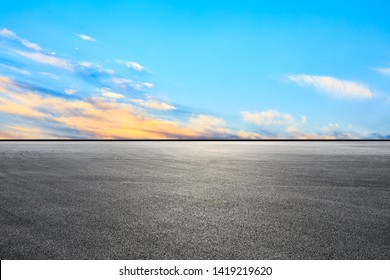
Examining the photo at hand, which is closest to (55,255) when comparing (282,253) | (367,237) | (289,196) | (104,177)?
(282,253)

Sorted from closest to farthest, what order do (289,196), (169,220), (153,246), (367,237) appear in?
(153,246)
(367,237)
(169,220)
(289,196)

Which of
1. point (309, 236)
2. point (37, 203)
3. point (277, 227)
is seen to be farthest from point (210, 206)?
point (37, 203)

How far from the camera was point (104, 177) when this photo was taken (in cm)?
1079

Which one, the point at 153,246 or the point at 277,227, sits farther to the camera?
the point at 277,227

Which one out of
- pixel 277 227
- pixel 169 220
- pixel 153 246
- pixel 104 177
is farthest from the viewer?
pixel 104 177

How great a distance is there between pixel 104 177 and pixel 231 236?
680 centimetres

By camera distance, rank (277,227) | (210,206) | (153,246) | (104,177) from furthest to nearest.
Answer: (104,177), (210,206), (277,227), (153,246)

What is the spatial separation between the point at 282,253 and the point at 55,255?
2.35 meters

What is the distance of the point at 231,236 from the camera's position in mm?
4668

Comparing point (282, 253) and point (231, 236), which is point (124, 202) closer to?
point (231, 236)

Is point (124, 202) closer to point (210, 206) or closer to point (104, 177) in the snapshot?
point (210, 206)

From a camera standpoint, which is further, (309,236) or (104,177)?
(104,177)
